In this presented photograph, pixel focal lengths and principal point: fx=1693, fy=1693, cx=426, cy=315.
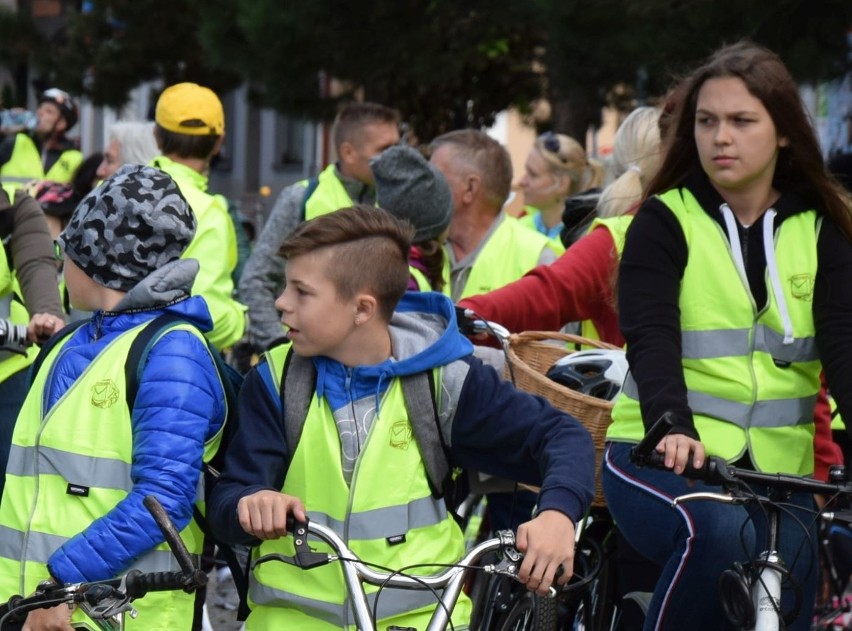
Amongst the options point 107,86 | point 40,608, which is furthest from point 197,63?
point 40,608

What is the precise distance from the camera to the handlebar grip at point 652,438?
3.60 m

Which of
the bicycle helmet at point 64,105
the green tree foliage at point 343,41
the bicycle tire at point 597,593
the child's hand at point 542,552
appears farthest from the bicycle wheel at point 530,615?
the green tree foliage at point 343,41

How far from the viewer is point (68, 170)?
12.0 meters

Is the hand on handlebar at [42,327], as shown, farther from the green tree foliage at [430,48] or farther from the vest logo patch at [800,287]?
the green tree foliage at [430,48]

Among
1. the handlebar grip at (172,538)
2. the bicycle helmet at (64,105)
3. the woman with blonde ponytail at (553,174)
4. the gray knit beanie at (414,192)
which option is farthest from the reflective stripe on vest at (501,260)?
the bicycle helmet at (64,105)

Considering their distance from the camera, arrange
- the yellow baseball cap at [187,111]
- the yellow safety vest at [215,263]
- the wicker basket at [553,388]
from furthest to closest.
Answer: the yellow baseball cap at [187,111] < the yellow safety vest at [215,263] < the wicker basket at [553,388]

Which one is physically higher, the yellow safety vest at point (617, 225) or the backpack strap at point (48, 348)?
the yellow safety vest at point (617, 225)

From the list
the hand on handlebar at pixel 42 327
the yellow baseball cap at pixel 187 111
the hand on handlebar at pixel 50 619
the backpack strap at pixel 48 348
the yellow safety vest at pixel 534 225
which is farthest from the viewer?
the yellow safety vest at pixel 534 225

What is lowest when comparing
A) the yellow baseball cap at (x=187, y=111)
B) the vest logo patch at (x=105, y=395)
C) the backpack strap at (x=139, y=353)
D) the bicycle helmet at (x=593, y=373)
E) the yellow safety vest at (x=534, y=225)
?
the yellow safety vest at (x=534, y=225)

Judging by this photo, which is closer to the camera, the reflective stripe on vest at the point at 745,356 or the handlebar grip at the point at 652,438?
the handlebar grip at the point at 652,438

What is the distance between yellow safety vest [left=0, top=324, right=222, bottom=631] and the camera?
371cm

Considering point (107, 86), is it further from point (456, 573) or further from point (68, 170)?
point (456, 573)

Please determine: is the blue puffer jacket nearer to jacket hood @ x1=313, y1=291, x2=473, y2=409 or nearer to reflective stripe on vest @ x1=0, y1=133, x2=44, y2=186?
jacket hood @ x1=313, y1=291, x2=473, y2=409

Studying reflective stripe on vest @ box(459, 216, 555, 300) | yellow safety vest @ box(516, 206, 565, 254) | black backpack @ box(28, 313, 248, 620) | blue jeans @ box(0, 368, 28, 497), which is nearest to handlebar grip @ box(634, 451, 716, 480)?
black backpack @ box(28, 313, 248, 620)
